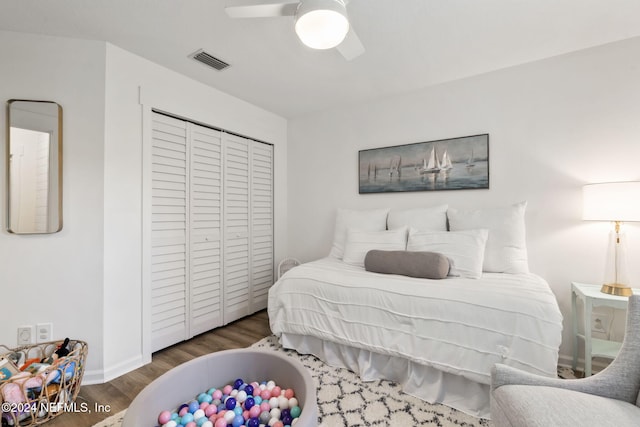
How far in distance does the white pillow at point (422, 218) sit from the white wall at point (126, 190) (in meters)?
2.12

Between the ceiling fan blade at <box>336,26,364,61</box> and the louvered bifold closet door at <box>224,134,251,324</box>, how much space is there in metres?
1.69

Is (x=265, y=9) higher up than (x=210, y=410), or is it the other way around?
(x=265, y=9)

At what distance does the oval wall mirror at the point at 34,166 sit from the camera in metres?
1.78

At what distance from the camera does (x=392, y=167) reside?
2906 millimetres

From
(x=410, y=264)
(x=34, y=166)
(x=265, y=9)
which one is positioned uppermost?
(x=265, y=9)

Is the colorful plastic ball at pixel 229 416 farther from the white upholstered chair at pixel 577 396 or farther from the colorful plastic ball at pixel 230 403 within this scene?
the white upholstered chair at pixel 577 396

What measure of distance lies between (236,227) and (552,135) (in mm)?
2956

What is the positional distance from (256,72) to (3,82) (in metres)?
1.65

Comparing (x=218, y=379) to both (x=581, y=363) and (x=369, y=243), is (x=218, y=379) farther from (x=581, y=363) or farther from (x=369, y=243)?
(x=581, y=363)

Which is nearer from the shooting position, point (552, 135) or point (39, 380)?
point (39, 380)

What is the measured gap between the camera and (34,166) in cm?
182

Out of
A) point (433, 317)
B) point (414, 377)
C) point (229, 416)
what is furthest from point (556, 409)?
point (229, 416)

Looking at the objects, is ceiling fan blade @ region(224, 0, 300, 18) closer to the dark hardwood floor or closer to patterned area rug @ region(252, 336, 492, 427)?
patterned area rug @ region(252, 336, 492, 427)

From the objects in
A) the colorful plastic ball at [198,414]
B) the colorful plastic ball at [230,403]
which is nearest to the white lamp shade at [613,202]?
the colorful plastic ball at [230,403]
